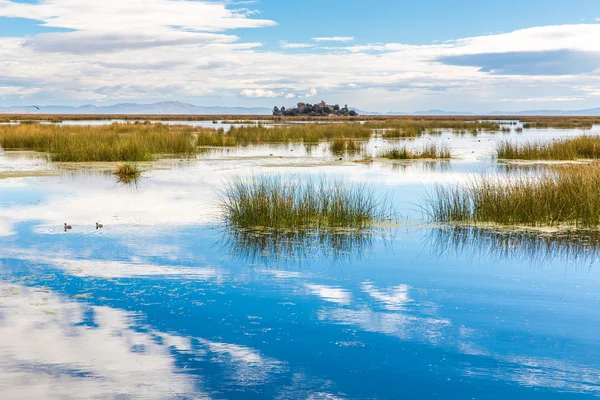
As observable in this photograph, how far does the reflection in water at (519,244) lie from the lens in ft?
30.6

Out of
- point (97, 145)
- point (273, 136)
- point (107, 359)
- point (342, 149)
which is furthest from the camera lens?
point (273, 136)

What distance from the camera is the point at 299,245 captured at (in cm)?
978

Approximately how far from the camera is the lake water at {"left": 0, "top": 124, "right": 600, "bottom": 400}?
5016 mm

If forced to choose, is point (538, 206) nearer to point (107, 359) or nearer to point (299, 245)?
point (299, 245)

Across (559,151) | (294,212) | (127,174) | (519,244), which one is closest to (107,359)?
(294,212)

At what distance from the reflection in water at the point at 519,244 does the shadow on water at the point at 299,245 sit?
913 mm

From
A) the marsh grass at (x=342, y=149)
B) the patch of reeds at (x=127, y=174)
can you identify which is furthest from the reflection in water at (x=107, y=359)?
the marsh grass at (x=342, y=149)

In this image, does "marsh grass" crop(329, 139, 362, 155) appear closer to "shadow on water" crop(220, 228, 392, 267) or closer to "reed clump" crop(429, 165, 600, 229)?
"reed clump" crop(429, 165, 600, 229)

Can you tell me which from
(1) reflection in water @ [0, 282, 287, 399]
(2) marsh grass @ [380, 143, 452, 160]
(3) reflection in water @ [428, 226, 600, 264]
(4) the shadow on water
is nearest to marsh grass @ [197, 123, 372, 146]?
(2) marsh grass @ [380, 143, 452, 160]

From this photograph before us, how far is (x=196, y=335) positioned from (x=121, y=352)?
711 millimetres

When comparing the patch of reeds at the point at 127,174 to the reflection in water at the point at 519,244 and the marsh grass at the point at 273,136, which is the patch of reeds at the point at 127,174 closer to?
the reflection in water at the point at 519,244

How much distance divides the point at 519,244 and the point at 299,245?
10.5 feet

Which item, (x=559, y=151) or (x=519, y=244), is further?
(x=559, y=151)

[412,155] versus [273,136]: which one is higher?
[273,136]
